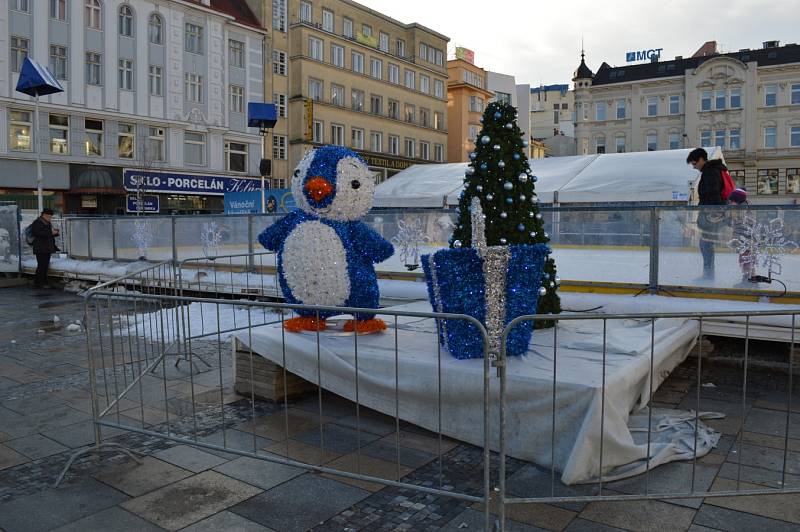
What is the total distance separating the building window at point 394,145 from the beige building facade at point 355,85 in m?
0.08

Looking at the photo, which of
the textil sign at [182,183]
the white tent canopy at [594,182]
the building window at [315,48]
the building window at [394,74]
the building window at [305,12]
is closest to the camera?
the white tent canopy at [594,182]

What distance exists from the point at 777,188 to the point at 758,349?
58.5m

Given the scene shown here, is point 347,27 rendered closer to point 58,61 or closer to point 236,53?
point 236,53

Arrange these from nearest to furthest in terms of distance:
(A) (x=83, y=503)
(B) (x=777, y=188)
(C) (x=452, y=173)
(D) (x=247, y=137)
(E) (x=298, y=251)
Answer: (A) (x=83, y=503), (E) (x=298, y=251), (C) (x=452, y=173), (D) (x=247, y=137), (B) (x=777, y=188)

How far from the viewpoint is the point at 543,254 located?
5.00m

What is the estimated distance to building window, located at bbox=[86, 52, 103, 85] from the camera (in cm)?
2984

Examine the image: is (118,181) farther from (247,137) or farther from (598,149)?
(598,149)

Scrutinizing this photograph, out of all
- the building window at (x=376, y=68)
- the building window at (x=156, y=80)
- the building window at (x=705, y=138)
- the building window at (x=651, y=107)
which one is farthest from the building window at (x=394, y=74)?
the building window at (x=705, y=138)

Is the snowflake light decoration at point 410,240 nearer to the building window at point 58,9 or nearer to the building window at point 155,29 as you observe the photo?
the building window at point 58,9

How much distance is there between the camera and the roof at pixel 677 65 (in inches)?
2267

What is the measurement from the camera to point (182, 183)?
32.8 metres

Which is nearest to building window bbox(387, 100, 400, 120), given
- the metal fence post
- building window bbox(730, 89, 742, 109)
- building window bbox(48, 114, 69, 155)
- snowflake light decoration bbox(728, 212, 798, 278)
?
building window bbox(48, 114, 69, 155)

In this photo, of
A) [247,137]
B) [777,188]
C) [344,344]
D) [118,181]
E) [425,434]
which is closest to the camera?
[425,434]

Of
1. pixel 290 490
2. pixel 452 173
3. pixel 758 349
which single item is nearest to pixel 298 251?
pixel 290 490
